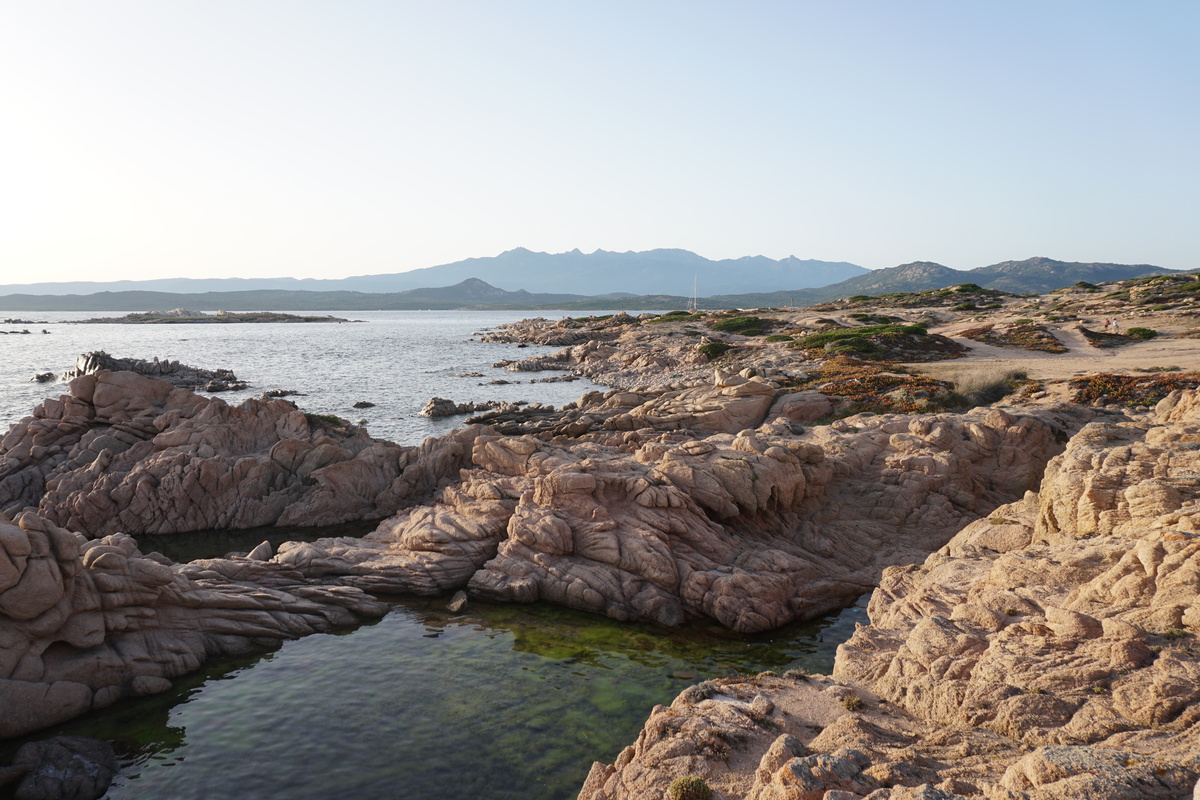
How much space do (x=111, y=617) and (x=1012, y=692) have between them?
21914mm

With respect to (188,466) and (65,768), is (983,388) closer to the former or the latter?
(188,466)

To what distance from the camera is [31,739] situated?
16.7 meters

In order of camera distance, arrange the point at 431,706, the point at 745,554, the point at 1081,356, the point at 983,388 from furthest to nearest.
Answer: the point at 1081,356 → the point at 983,388 → the point at 745,554 → the point at 431,706

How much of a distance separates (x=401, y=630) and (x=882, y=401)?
3193 centimetres

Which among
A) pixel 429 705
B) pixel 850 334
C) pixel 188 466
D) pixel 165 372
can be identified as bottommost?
pixel 429 705

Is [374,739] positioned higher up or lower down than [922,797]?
lower down

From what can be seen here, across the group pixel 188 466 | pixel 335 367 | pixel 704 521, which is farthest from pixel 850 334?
pixel 335 367

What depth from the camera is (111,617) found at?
19281 millimetres

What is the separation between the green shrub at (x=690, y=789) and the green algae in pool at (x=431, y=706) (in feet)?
11.8

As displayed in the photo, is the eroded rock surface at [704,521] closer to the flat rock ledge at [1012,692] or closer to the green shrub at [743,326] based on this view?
the flat rock ledge at [1012,692]

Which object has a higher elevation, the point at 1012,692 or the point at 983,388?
the point at 983,388

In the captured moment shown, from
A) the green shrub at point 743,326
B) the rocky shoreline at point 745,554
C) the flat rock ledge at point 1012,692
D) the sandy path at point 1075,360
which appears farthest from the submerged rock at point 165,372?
the sandy path at point 1075,360

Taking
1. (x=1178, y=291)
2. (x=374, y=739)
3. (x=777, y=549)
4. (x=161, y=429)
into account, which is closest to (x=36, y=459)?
(x=161, y=429)

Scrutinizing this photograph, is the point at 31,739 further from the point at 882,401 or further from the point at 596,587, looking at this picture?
the point at 882,401
